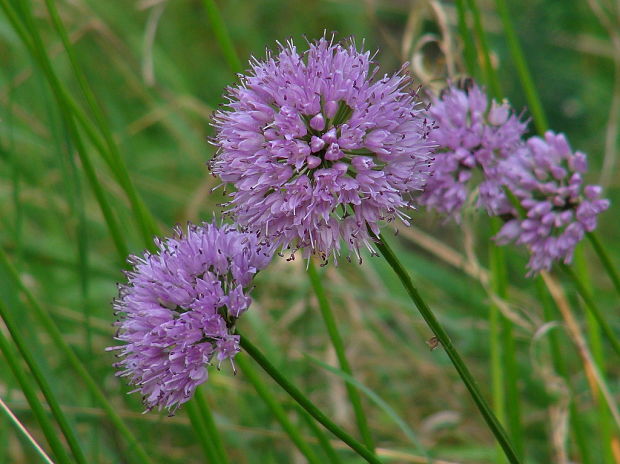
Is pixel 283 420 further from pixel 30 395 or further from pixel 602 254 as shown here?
pixel 602 254

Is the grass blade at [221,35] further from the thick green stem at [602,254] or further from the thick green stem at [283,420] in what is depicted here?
the thick green stem at [602,254]

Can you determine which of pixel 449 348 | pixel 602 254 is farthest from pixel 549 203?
pixel 449 348

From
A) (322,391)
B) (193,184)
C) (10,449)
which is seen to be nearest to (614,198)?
(322,391)

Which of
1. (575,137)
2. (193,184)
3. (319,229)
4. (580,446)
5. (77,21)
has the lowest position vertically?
(580,446)

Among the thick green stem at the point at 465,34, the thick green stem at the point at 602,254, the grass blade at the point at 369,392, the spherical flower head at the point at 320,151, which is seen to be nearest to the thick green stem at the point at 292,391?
the spherical flower head at the point at 320,151

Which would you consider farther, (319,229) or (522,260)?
(522,260)

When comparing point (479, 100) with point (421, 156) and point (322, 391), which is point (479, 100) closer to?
point (421, 156)

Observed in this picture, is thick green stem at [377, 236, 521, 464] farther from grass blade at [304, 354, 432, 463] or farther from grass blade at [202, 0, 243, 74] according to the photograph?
grass blade at [202, 0, 243, 74]

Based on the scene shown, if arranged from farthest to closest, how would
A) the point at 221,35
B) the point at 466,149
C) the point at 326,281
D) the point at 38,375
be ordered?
the point at 326,281 < the point at 221,35 < the point at 466,149 < the point at 38,375

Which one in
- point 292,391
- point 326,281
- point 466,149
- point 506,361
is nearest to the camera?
point 292,391
